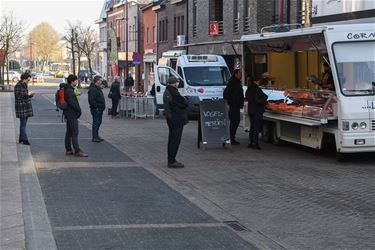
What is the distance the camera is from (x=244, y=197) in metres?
9.34

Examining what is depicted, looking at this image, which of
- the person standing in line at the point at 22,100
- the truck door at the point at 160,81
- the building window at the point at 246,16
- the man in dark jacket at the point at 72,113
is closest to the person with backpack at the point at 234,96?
the man in dark jacket at the point at 72,113

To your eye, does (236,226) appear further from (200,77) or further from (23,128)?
(200,77)

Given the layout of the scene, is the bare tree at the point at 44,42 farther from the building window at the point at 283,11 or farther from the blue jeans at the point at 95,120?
the blue jeans at the point at 95,120

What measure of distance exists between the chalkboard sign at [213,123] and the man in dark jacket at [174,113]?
9.08 feet

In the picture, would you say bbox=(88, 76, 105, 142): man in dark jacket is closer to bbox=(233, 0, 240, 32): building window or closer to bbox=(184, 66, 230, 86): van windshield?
bbox=(184, 66, 230, 86): van windshield

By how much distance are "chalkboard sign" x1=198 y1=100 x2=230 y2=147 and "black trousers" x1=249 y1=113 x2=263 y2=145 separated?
2.12 ft

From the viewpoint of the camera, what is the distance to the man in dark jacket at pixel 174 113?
11961 mm

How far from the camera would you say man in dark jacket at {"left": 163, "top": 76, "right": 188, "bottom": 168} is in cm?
1196

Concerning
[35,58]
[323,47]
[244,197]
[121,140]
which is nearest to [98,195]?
[244,197]

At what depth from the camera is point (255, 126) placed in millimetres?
14930

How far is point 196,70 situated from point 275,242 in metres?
18.4

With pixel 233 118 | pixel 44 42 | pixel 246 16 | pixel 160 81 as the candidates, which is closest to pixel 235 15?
pixel 246 16

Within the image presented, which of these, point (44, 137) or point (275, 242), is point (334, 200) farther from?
point (44, 137)

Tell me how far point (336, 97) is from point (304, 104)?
5.11ft
